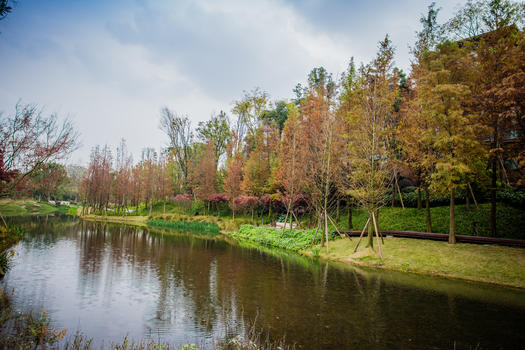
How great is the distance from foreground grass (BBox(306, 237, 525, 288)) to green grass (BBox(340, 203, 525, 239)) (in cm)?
424

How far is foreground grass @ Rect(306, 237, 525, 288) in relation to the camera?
12219mm

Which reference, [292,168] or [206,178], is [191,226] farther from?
[292,168]

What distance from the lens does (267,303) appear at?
9352 millimetres

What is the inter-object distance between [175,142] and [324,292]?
45005mm

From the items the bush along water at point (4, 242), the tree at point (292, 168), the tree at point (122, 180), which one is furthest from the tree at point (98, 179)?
the bush along water at point (4, 242)

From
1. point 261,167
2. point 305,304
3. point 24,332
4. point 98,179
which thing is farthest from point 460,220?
point 98,179

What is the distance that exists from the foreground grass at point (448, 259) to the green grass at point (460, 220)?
424cm

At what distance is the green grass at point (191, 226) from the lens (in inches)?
1259

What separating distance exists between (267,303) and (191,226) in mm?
26056

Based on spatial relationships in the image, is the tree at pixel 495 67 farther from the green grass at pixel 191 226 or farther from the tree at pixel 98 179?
the tree at pixel 98 179

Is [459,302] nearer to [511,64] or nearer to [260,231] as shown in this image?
[511,64]

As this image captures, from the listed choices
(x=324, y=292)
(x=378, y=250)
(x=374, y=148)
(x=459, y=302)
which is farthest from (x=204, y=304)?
(x=374, y=148)

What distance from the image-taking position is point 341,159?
19.8 metres

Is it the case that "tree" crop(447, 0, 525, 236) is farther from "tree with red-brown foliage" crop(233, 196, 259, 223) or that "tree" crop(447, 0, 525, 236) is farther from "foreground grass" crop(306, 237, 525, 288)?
"tree with red-brown foliage" crop(233, 196, 259, 223)
